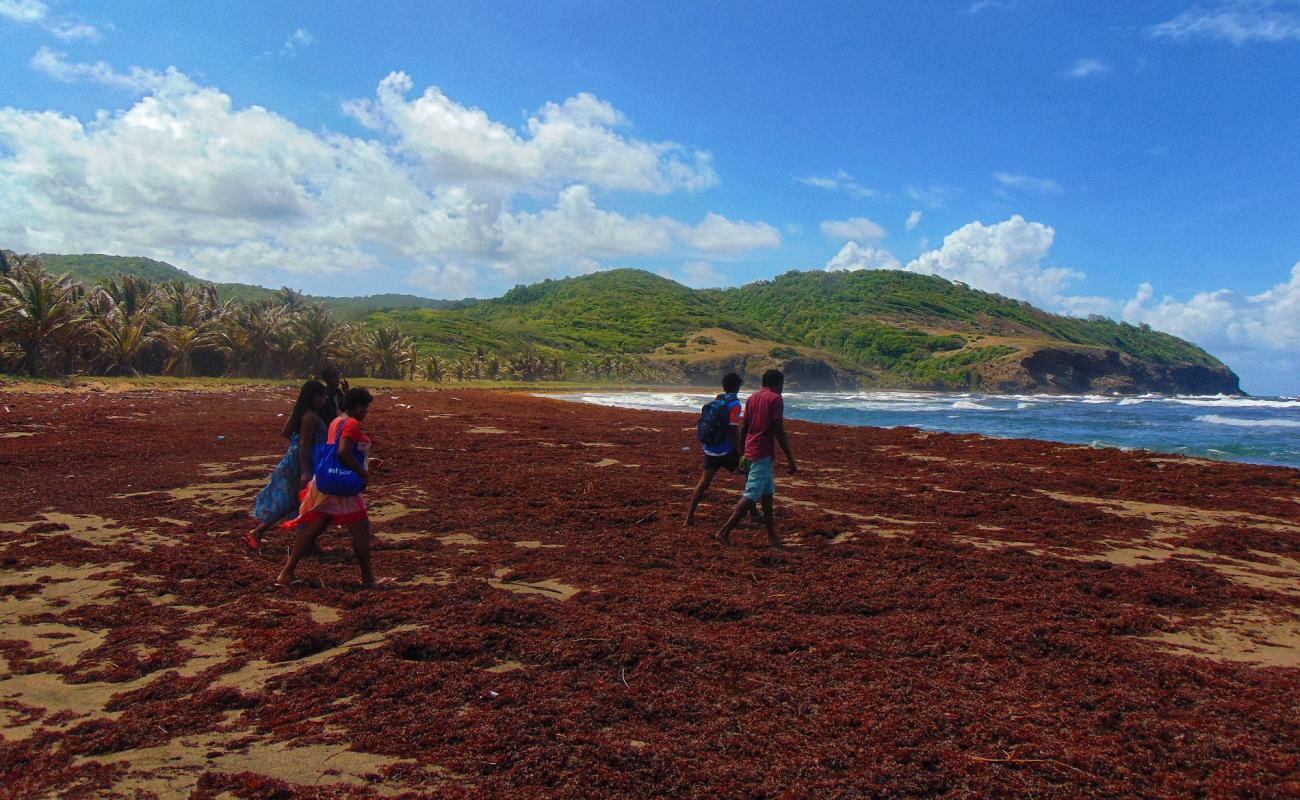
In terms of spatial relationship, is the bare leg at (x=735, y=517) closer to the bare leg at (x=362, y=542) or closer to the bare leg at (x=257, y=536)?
the bare leg at (x=362, y=542)

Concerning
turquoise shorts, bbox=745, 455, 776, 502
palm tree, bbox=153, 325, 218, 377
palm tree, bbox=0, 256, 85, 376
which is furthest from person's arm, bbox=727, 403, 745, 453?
palm tree, bbox=153, 325, 218, 377

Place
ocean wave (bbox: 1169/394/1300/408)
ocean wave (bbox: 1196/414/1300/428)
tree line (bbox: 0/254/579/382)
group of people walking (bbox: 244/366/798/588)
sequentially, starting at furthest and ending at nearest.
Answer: ocean wave (bbox: 1169/394/1300/408) < ocean wave (bbox: 1196/414/1300/428) < tree line (bbox: 0/254/579/382) < group of people walking (bbox: 244/366/798/588)

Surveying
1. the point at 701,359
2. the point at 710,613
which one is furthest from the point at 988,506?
the point at 701,359

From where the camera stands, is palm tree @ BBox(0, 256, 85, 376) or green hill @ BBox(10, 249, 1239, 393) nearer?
palm tree @ BBox(0, 256, 85, 376)

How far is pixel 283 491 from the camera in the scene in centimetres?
739

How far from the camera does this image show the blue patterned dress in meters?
7.35

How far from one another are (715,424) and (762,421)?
0.90m

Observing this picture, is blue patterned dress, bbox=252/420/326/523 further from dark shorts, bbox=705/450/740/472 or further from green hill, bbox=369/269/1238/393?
green hill, bbox=369/269/1238/393

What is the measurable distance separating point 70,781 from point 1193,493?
1616cm

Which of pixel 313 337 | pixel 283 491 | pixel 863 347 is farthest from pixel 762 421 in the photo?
pixel 863 347

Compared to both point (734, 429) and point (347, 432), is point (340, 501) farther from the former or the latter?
point (734, 429)

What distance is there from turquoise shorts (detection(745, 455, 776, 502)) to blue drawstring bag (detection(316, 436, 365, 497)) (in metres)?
4.29

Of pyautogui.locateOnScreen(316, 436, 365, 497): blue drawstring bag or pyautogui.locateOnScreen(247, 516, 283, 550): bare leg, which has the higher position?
pyautogui.locateOnScreen(316, 436, 365, 497): blue drawstring bag

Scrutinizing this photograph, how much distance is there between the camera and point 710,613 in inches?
226
